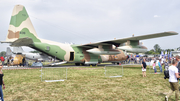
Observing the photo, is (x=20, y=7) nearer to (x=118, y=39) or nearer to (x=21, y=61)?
(x=21, y=61)

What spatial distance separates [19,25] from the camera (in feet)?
53.9

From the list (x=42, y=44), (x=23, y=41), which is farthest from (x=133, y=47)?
(x=23, y=41)

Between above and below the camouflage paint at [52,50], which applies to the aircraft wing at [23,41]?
above

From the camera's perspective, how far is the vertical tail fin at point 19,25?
634 inches

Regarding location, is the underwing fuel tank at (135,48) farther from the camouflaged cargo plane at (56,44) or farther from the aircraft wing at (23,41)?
the aircraft wing at (23,41)

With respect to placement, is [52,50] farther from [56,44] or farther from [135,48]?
[135,48]

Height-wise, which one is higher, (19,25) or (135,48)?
(19,25)

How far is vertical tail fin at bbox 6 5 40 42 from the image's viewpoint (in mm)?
16109

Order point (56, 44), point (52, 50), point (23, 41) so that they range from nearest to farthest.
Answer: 1. point (23, 41)
2. point (52, 50)
3. point (56, 44)

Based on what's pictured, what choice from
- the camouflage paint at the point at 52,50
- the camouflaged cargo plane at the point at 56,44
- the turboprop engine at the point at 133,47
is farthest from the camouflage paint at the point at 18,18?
the turboprop engine at the point at 133,47

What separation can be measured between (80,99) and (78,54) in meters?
15.1

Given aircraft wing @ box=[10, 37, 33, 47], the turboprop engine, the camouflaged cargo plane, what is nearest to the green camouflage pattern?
the camouflaged cargo plane

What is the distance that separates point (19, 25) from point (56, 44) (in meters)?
5.24

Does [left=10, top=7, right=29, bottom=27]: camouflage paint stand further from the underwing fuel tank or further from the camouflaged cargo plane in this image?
the underwing fuel tank
